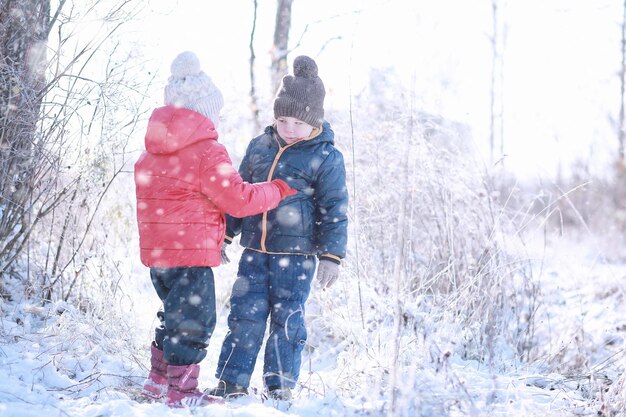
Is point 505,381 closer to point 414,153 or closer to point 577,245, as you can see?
point 414,153

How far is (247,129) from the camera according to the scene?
23.8 ft

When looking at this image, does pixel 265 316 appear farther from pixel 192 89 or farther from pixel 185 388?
pixel 192 89

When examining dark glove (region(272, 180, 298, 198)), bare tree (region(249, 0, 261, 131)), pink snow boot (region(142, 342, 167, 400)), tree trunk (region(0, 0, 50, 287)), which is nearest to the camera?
pink snow boot (region(142, 342, 167, 400))

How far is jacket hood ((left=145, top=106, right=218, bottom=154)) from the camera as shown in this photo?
113 inches

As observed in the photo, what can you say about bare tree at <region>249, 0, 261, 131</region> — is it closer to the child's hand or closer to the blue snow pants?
the child's hand

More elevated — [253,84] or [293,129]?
[253,84]

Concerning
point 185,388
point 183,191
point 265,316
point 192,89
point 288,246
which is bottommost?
point 185,388

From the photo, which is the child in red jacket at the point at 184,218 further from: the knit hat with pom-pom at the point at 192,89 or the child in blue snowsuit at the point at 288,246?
the child in blue snowsuit at the point at 288,246

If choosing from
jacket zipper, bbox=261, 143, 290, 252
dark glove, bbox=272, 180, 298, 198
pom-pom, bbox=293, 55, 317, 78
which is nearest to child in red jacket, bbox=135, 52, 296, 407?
dark glove, bbox=272, 180, 298, 198

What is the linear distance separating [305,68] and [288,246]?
92cm

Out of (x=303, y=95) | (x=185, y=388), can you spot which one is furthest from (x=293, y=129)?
(x=185, y=388)

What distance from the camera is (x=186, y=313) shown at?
2893 mm

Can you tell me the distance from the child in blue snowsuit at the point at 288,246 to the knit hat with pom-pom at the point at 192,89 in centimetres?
39

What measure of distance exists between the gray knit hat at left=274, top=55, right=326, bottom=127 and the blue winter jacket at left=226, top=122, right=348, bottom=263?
0.35 ft
